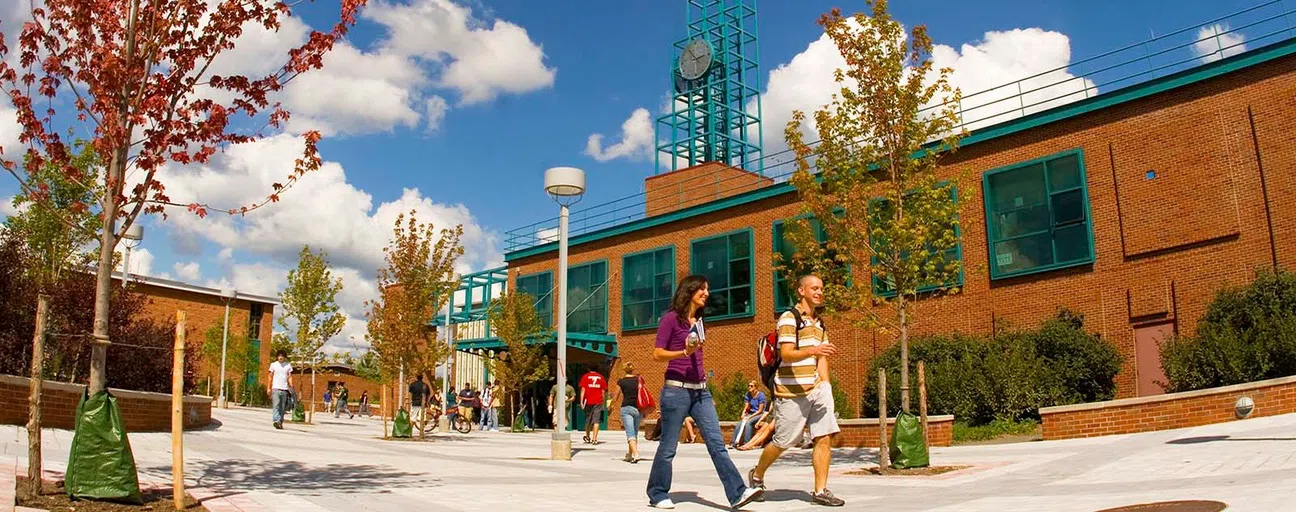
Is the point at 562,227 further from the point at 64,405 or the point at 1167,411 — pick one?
the point at 1167,411

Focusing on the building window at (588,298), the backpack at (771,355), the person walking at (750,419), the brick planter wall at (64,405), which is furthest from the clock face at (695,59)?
the backpack at (771,355)

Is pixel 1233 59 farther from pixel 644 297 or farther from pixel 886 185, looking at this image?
pixel 644 297

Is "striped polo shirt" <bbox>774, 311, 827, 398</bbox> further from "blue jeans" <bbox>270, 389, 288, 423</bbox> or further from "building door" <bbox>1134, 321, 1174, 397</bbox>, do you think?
"blue jeans" <bbox>270, 389, 288, 423</bbox>

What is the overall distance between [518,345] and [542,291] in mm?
6005

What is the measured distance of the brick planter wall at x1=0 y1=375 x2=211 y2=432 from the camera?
37.9 ft

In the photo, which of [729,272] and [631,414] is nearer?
[631,414]

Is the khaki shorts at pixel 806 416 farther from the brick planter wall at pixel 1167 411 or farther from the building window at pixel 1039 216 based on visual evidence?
the building window at pixel 1039 216

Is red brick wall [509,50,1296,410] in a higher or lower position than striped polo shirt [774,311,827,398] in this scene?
higher

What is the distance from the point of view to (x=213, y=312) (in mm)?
51125

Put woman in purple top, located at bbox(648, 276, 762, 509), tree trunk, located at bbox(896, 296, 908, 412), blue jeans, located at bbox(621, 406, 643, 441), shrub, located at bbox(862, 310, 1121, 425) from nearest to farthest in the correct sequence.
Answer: woman in purple top, located at bbox(648, 276, 762, 509)
tree trunk, located at bbox(896, 296, 908, 412)
blue jeans, located at bbox(621, 406, 643, 441)
shrub, located at bbox(862, 310, 1121, 425)

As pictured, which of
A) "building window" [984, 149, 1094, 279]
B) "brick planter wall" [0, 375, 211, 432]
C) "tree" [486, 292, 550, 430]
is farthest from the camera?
"tree" [486, 292, 550, 430]

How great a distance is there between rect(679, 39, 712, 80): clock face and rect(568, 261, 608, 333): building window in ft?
33.5

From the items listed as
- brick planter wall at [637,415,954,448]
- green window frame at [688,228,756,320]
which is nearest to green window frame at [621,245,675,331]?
green window frame at [688,228,756,320]

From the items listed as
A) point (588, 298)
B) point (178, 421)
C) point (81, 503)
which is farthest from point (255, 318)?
point (178, 421)
